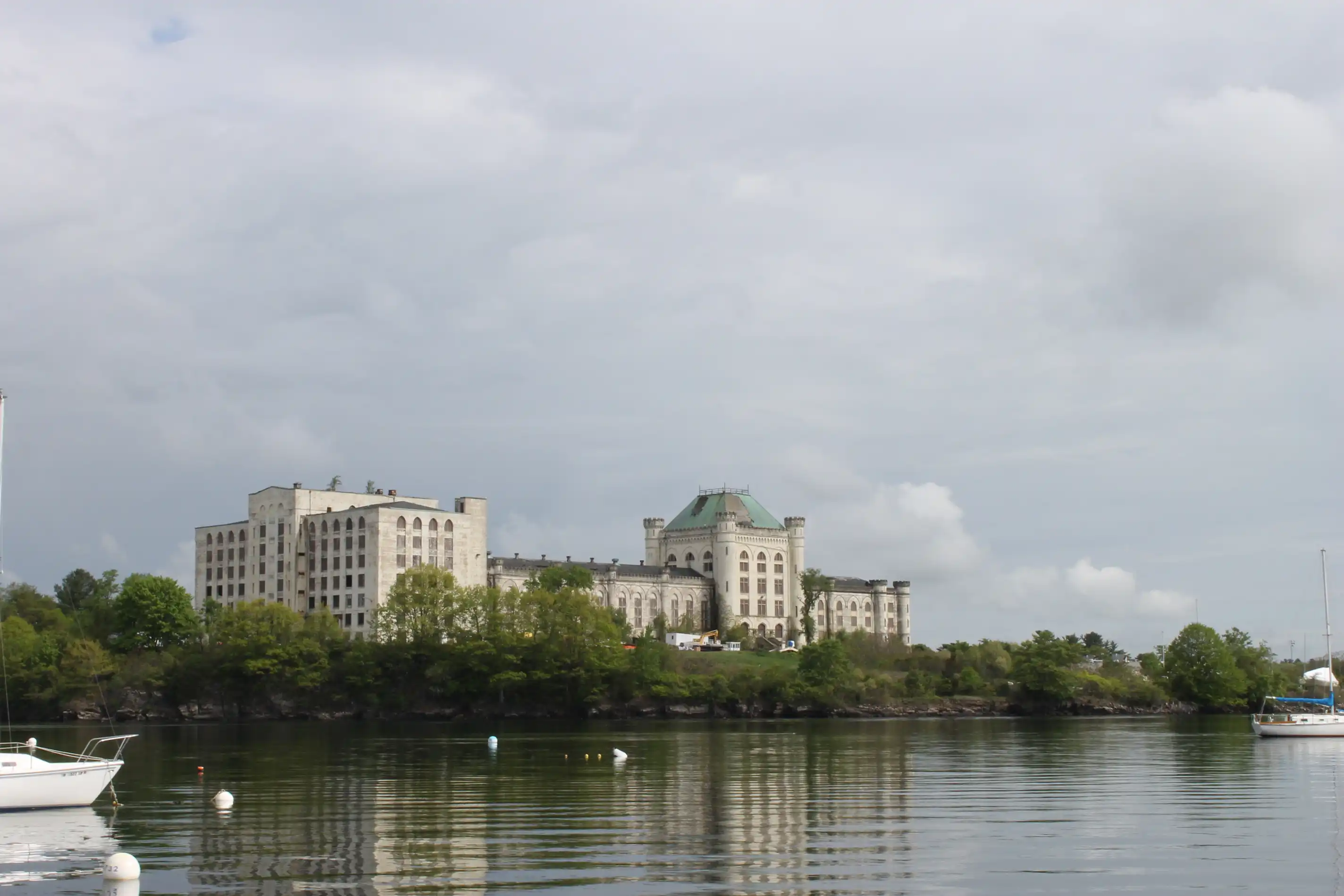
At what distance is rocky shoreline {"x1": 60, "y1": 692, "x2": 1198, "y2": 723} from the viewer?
150m

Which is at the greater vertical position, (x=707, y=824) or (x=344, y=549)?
(x=344, y=549)

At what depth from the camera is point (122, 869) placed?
2989 cm

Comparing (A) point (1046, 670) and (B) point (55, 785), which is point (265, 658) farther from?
(B) point (55, 785)

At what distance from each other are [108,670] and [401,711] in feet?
103

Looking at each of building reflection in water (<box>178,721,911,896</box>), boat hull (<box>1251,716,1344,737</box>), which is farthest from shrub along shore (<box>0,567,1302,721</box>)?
building reflection in water (<box>178,721,911,896</box>)

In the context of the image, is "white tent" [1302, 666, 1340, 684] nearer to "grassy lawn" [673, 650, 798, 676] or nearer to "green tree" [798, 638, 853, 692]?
"green tree" [798, 638, 853, 692]

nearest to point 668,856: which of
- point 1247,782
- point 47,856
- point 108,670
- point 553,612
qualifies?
point 47,856

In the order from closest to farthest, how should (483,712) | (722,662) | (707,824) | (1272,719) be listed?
(707,824)
(1272,719)
(483,712)
(722,662)

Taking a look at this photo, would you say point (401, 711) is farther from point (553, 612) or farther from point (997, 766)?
point (997, 766)

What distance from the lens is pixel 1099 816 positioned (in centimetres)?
4344

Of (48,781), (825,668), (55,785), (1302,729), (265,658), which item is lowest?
(1302,729)

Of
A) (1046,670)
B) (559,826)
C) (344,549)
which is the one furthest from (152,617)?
(559,826)

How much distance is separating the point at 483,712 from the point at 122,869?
123 metres

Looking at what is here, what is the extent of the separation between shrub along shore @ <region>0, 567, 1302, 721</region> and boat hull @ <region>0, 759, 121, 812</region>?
326 feet
